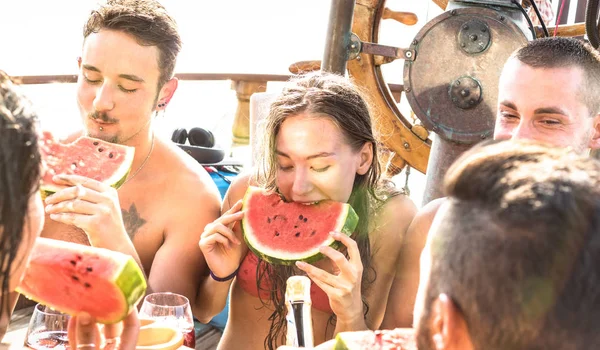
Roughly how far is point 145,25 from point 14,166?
2.23 m

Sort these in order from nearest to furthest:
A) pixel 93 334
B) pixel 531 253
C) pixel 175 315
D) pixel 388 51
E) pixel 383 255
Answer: pixel 531 253, pixel 93 334, pixel 175 315, pixel 383 255, pixel 388 51

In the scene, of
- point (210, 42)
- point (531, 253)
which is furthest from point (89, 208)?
point (210, 42)

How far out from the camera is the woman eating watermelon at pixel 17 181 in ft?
4.36

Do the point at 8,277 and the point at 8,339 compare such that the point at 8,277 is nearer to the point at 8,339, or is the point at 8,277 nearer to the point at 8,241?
the point at 8,241

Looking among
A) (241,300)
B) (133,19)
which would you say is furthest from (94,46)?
(241,300)

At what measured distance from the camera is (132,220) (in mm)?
3418

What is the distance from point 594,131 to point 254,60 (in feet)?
39.7

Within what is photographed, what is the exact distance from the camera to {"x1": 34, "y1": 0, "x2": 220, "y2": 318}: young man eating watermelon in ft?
10.8

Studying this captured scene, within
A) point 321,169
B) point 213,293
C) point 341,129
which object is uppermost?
point 341,129

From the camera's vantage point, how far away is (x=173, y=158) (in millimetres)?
3641

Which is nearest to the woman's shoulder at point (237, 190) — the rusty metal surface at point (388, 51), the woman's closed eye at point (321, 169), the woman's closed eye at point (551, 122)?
the woman's closed eye at point (321, 169)

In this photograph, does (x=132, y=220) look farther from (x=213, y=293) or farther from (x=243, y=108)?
(x=243, y=108)

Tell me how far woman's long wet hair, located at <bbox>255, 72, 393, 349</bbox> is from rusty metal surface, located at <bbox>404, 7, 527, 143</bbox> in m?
1.34

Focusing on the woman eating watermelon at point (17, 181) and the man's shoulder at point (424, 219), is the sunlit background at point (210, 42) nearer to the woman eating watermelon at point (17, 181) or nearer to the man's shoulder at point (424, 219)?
the man's shoulder at point (424, 219)
